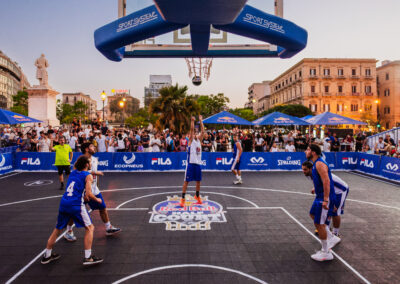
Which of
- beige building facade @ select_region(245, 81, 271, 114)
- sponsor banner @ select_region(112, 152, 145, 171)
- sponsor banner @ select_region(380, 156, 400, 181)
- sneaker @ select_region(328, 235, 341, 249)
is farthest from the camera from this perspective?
beige building facade @ select_region(245, 81, 271, 114)

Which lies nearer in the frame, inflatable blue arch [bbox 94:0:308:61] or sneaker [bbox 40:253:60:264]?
inflatable blue arch [bbox 94:0:308:61]

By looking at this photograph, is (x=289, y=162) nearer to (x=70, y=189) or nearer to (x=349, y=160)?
(x=349, y=160)

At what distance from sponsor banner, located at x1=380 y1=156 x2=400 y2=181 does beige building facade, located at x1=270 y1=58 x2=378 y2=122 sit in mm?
60695

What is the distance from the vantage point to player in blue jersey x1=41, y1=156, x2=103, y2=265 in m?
4.73

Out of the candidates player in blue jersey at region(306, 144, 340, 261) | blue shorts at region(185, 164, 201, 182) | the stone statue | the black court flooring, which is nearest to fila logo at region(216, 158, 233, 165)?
the black court flooring

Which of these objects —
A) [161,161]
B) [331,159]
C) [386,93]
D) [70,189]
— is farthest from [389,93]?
[70,189]

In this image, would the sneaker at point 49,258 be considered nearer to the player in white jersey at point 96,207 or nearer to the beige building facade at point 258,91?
the player in white jersey at point 96,207

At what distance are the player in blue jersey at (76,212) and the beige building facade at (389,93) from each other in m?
79.4

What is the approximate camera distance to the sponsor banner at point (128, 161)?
50.0 feet

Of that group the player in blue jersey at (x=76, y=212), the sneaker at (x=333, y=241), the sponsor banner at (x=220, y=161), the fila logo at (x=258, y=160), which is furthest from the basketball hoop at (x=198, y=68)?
the fila logo at (x=258, y=160)

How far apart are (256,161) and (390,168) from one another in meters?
6.61

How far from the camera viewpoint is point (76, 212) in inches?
187

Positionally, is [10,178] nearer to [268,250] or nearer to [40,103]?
[40,103]

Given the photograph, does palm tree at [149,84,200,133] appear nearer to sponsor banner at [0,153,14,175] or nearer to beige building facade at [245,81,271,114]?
sponsor banner at [0,153,14,175]
